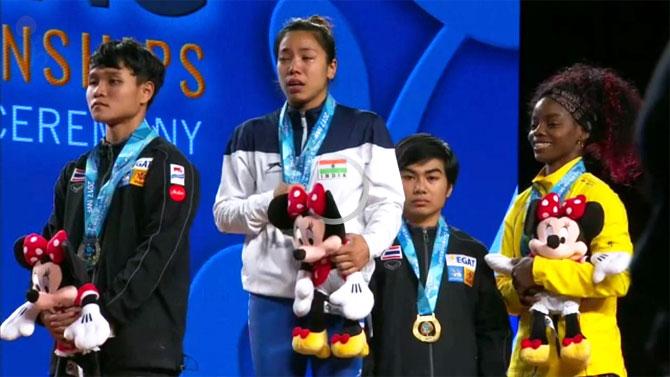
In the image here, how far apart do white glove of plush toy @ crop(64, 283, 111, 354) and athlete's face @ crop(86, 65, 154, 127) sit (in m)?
0.56

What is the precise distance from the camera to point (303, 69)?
11.6ft

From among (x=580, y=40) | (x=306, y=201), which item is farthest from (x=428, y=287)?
(x=580, y=40)

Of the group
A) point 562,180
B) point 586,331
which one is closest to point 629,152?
point 562,180

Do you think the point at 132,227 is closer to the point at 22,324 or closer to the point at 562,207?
the point at 22,324

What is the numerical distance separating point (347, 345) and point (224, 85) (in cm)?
192

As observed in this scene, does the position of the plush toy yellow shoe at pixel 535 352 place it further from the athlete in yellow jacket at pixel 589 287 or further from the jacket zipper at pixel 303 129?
the jacket zipper at pixel 303 129

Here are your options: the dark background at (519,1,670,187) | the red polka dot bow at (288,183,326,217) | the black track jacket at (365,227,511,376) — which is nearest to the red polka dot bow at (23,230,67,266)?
the red polka dot bow at (288,183,326,217)

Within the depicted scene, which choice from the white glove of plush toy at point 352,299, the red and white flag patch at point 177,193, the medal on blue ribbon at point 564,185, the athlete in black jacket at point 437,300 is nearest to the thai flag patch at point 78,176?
the red and white flag patch at point 177,193

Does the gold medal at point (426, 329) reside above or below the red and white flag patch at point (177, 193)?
below

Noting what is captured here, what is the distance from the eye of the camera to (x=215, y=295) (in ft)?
16.2

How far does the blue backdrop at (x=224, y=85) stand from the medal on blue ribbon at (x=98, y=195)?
3.90 feet

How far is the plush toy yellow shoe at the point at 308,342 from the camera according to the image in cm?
333

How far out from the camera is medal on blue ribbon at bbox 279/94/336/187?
351cm

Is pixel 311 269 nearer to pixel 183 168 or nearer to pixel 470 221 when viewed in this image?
pixel 183 168
